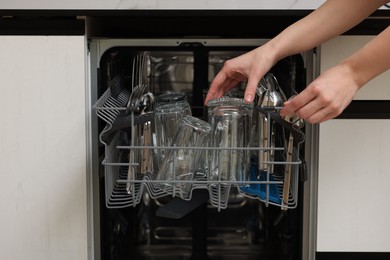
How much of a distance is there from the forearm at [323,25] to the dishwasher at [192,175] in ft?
0.32

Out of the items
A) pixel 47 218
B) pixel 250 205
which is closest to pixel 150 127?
pixel 47 218

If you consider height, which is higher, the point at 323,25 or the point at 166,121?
the point at 323,25

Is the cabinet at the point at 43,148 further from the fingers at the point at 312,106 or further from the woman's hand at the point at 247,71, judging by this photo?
the fingers at the point at 312,106

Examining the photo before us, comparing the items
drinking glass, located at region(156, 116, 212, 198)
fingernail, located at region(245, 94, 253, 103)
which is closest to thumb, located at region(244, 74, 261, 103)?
fingernail, located at region(245, 94, 253, 103)

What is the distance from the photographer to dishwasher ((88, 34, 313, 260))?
3.32 ft

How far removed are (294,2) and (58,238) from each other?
68cm

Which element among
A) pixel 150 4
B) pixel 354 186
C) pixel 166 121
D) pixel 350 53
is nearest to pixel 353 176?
pixel 354 186

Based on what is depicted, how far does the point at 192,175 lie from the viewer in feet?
3.47

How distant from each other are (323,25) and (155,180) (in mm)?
436

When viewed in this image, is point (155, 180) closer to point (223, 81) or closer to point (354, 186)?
point (223, 81)

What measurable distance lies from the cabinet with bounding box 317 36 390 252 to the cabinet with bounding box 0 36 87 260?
496 mm

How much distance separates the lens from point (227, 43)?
1.14 meters

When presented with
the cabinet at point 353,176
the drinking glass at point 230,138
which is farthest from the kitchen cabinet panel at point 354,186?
the drinking glass at point 230,138

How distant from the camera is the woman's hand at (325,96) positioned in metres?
0.90
